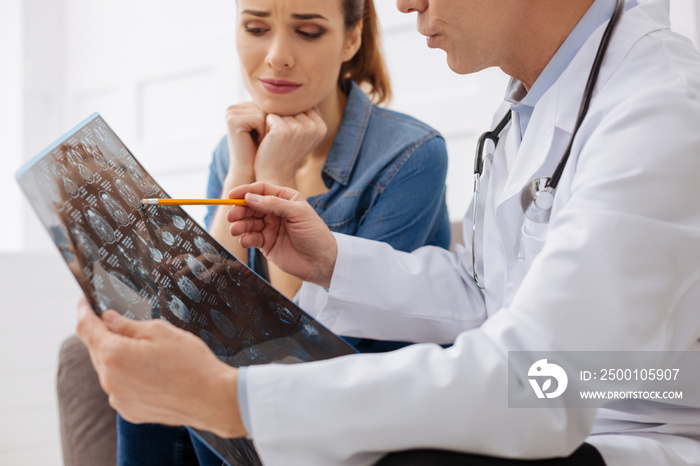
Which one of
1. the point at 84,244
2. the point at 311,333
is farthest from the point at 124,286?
the point at 311,333

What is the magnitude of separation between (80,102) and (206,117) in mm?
847

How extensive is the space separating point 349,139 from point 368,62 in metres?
0.27

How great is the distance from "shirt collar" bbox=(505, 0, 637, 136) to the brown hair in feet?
1.73

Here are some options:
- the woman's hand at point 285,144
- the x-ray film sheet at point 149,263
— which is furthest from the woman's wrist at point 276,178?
the x-ray film sheet at point 149,263

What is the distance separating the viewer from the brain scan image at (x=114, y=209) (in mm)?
756

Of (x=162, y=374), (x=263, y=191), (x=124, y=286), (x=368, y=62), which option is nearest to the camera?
(x=162, y=374)

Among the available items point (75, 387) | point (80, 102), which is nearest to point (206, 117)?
point (80, 102)

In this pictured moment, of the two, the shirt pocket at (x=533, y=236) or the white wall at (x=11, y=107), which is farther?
the white wall at (x=11, y=107)

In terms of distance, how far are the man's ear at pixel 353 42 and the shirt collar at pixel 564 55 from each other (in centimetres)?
51

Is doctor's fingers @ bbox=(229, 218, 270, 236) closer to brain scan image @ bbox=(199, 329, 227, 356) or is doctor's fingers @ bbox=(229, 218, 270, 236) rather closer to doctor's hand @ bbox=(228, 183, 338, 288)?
doctor's hand @ bbox=(228, 183, 338, 288)

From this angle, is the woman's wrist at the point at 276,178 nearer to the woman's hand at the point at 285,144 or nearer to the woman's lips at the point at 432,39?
the woman's hand at the point at 285,144

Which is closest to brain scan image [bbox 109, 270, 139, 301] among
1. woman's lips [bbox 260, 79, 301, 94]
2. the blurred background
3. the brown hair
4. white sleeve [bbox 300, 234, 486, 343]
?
white sleeve [bbox 300, 234, 486, 343]

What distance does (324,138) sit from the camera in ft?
4.80

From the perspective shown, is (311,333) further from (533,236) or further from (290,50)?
(290,50)
